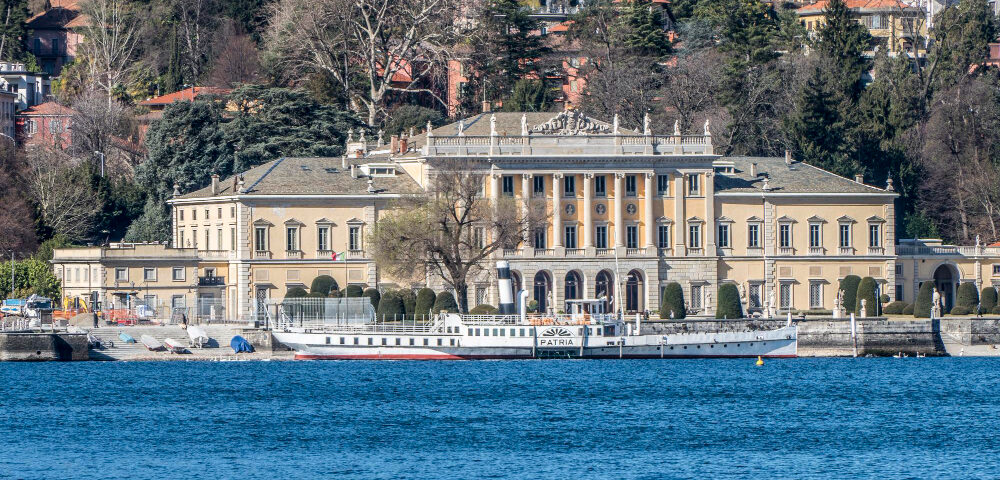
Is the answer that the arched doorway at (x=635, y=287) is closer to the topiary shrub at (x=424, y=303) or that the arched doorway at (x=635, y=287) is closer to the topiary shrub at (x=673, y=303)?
the topiary shrub at (x=673, y=303)

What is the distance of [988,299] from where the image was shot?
106 meters

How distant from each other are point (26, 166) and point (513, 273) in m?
32.1

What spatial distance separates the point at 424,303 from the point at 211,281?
40.2 feet

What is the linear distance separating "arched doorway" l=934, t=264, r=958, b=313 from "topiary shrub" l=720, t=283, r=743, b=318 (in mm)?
14543

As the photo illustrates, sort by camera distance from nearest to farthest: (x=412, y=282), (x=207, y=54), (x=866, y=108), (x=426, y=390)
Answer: (x=426, y=390)
(x=412, y=282)
(x=866, y=108)
(x=207, y=54)

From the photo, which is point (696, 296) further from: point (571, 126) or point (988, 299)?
point (988, 299)

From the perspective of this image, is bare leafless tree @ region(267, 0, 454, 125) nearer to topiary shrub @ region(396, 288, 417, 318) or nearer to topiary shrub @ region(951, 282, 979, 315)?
topiary shrub @ region(396, 288, 417, 318)

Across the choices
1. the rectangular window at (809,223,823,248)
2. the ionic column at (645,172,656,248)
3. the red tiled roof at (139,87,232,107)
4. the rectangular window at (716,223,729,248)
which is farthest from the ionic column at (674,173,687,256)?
the red tiled roof at (139,87,232,107)

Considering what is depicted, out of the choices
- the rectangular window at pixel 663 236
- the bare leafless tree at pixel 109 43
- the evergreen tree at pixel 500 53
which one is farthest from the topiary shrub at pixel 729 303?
the bare leafless tree at pixel 109 43

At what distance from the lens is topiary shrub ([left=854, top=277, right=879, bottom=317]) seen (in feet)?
343

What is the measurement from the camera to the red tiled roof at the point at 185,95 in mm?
134875

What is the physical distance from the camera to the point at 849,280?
355 ft

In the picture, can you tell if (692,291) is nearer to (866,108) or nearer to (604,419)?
(866,108)

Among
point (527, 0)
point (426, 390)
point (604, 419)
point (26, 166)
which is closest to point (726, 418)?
point (604, 419)
